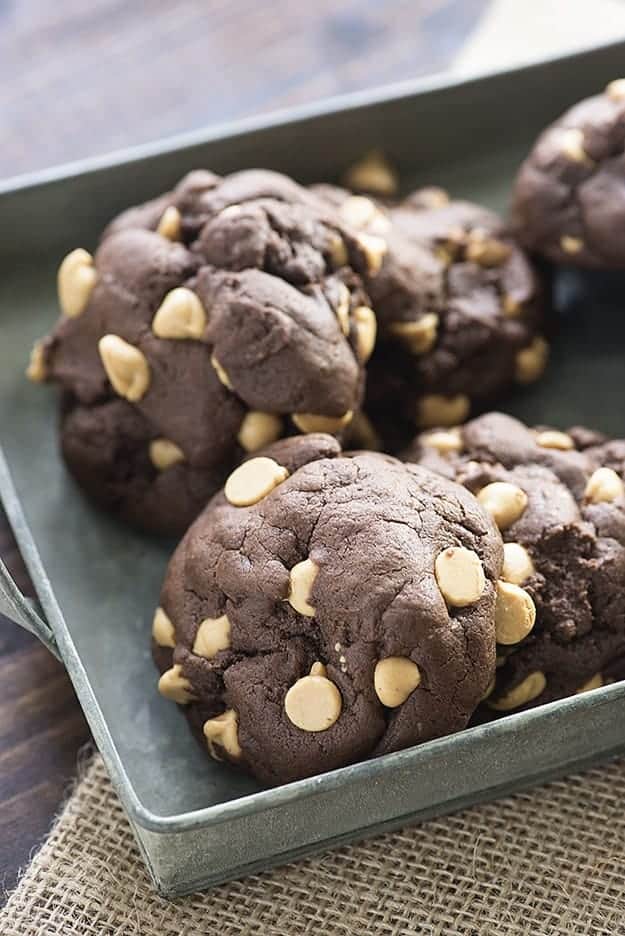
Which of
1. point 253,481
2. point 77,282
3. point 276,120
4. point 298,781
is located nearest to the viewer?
point 298,781

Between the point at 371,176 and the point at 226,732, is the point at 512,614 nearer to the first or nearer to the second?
the point at 226,732

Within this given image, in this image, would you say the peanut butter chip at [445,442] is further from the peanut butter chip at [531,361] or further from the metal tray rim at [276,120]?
the metal tray rim at [276,120]

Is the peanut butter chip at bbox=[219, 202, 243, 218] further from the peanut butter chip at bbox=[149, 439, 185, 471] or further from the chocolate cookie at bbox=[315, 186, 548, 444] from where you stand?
the peanut butter chip at bbox=[149, 439, 185, 471]

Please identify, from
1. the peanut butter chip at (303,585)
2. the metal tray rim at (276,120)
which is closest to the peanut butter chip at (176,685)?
the peanut butter chip at (303,585)

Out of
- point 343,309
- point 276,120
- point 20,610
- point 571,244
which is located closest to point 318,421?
point 343,309

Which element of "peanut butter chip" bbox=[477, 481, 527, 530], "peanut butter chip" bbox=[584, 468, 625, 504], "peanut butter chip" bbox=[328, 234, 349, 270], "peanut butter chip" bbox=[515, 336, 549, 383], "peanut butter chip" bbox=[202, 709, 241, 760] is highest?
"peanut butter chip" bbox=[328, 234, 349, 270]

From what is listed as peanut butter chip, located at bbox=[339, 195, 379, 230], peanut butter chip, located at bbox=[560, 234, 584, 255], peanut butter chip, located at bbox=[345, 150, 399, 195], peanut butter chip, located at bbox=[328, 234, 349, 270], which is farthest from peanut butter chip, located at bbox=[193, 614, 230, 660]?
peanut butter chip, located at bbox=[345, 150, 399, 195]

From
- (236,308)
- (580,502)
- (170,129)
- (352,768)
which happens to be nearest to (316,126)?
(170,129)
